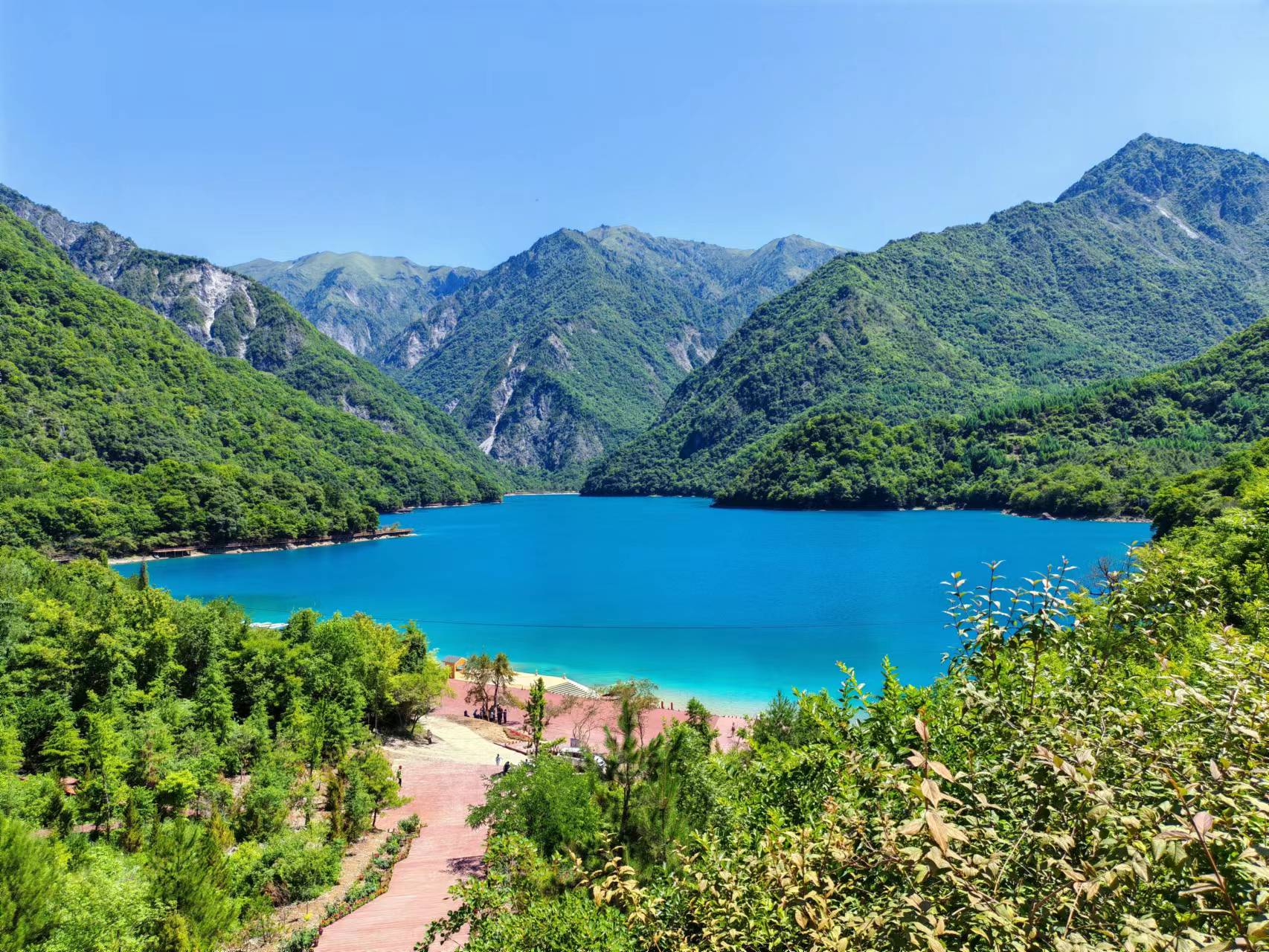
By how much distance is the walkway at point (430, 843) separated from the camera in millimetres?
14375

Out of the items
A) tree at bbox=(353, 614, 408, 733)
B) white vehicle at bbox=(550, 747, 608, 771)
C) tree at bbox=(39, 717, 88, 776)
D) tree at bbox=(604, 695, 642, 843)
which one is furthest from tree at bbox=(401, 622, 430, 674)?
tree at bbox=(604, 695, 642, 843)

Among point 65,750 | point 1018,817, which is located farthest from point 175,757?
point 1018,817

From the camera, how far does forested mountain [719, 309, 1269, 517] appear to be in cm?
10900

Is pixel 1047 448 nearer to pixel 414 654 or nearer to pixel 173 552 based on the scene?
pixel 414 654

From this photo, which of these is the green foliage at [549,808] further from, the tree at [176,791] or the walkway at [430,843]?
the tree at [176,791]

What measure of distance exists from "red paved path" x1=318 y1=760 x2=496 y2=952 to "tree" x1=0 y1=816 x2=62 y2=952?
4820 mm

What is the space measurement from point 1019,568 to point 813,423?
99608 millimetres

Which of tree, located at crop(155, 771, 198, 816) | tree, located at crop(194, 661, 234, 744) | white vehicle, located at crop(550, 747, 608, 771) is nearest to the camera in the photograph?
tree, located at crop(155, 771, 198, 816)

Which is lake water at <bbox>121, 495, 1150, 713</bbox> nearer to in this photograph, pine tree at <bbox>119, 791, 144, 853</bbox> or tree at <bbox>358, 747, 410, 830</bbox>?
tree at <bbox>358, 747, 410, 830</bbox>

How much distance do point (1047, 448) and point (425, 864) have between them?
457 feet

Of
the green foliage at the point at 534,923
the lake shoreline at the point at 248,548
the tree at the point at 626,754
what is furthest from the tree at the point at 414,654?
the lake shoreline at the point at 248,548

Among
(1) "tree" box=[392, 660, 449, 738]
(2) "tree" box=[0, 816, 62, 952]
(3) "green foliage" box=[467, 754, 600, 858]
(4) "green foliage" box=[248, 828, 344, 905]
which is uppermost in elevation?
(1) "tree" box=[392, 660, 449, 738]

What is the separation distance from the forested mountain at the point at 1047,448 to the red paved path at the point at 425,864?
4194 inches

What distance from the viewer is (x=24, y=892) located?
11094 mm
